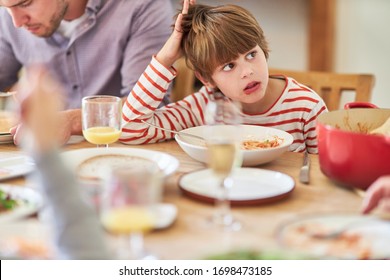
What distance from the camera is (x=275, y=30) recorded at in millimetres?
3596

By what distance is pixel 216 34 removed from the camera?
165 cm

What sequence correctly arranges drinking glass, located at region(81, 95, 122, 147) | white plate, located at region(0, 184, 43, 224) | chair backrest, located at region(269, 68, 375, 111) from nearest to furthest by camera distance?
1. white plate, located at region(0, 184, 43, 224)
2. drinking glass, located at region(81, 95, 122, 147)
3. chair backrest, located at region(269, 68, 375, 111)

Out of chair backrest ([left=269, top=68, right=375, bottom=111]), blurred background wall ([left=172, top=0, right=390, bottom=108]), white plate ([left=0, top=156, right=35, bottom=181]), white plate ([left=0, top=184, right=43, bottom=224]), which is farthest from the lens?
blurred background wall ([left=172, top=0, right=390, bottom=108])

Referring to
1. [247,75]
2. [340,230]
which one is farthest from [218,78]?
[340,230]

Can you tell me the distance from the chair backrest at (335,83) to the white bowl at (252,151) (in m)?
0.49

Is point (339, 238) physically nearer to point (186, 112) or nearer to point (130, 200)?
point (130, 200)

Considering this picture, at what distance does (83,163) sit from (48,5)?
0.89 meters

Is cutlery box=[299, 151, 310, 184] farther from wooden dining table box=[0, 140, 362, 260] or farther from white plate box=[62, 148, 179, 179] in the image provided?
white plate box=[62, 148, 179, 179]

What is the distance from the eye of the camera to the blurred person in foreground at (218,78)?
1.66m

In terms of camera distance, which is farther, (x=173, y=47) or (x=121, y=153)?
(x=173, y=47)

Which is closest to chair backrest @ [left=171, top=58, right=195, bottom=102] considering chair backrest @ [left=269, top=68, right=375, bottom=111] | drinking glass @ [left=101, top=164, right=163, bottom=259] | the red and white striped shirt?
chair backrest @ [left=269, top=68, right=375, bottom=111]

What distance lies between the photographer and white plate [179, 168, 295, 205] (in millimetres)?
1164

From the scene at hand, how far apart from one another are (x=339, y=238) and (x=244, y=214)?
188 mm

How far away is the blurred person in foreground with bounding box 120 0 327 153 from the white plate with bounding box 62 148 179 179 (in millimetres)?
210
